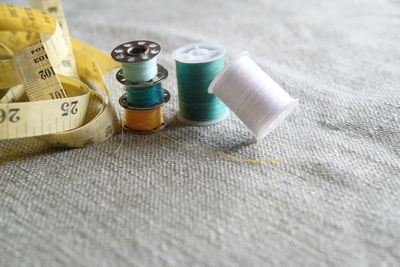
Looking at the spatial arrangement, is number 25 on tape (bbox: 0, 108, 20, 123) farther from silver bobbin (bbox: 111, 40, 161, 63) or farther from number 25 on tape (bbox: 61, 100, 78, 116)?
silver bobbin (bbox: 111, 40, 161, 63)

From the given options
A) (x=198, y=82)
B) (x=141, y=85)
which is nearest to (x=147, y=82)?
(x=141, y=85)

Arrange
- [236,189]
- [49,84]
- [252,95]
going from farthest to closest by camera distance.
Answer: [49,84] → [252,95] → [236,189]

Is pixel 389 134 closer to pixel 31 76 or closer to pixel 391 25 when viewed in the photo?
pixel 391 25

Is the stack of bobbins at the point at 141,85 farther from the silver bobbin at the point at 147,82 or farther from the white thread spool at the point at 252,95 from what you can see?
the white thread spool at the point at 252,95

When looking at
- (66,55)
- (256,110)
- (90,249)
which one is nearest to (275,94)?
(256,110)

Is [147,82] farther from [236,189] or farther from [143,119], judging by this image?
[236,189]

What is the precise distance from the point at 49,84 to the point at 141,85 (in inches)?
11.3

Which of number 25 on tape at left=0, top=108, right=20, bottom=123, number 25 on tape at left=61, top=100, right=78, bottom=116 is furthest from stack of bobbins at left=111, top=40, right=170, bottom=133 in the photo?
number 25 on tape at left=0, top=108, right=20, bottom=123

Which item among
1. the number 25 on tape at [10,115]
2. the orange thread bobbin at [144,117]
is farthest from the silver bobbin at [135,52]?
the number 25 on tape at [10,115]

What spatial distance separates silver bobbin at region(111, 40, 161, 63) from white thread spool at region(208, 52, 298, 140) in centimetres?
20

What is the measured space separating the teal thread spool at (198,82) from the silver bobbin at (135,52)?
0.25 ft

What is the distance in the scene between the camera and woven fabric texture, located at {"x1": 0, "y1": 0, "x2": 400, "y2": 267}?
3.10 ft

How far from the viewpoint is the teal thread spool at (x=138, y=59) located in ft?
4.11

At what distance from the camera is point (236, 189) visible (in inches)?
43.7
